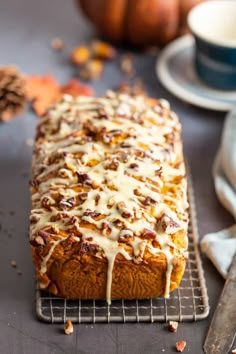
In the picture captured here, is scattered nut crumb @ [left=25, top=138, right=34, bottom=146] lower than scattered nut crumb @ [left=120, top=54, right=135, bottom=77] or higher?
lower

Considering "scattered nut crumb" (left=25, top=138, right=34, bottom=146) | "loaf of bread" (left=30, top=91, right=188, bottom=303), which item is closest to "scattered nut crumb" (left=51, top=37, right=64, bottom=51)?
"scattered nut crumb" (left=25, top=138, right=34, bottom=146)

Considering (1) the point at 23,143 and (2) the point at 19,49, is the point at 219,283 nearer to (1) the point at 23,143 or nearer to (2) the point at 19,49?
(1) the point at 23,143

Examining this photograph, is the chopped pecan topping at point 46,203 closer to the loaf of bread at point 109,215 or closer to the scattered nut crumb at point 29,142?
the loaf of bread at point 109,215

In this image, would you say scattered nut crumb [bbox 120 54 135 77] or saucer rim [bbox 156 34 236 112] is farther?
scattered nut crumb [bbox 120 54 135 77]

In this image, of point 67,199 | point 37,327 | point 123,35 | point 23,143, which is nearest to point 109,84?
point 123,35

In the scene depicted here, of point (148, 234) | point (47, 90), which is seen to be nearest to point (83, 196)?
point (148, 234)

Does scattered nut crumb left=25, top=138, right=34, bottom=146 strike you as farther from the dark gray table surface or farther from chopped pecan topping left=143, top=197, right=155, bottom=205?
chopped pecan topping left=143, top=197, right=155, bottom=205
